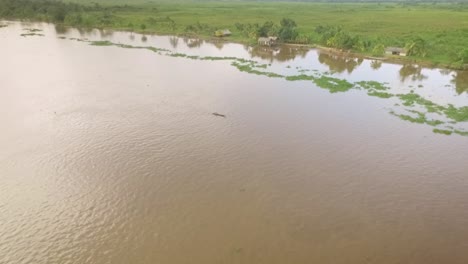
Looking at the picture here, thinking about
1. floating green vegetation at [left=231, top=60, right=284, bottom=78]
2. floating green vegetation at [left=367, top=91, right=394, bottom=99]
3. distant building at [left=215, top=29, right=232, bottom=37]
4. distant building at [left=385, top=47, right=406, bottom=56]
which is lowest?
floating green vegetation at [left=367, top=91, right=394, bottom=99]

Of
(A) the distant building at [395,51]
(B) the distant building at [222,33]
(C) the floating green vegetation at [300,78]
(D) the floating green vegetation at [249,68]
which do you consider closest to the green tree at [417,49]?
(A) the distant building at [395,51]

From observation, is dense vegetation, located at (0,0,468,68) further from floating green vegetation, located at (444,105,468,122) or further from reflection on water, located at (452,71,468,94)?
floating green vegetation, located at (444,105,468,122)

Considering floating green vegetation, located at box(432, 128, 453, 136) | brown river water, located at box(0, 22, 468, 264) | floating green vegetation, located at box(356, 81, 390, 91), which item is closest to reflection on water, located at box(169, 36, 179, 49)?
brown river water, located at box(0, 22, 468, 264)

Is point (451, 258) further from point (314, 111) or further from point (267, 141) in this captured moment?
point (314, 111)

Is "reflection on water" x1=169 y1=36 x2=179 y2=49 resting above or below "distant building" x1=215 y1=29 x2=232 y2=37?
below

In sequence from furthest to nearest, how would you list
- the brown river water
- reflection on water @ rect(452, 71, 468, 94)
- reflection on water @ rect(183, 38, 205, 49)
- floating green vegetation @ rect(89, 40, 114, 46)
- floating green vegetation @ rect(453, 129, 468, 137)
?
reflection on water @ rect(183, 38, 205, 49)
floating green vegetation @ rect(89, 40, 114, 46)
reflection on water @ rect(452, 71, 468, 94)
floating green vegetation @ rect(453, 129, 468, 137)
the brown river water

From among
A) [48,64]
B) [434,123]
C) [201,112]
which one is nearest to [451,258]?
[434,123]

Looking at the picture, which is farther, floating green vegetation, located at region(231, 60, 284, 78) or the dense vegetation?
the dense vegetation

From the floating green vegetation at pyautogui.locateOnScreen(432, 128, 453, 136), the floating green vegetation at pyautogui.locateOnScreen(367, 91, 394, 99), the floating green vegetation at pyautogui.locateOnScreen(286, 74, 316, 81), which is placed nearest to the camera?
the floating green vegetation at pyautogui.locateOnScreen(432, 128, 453, 136)
